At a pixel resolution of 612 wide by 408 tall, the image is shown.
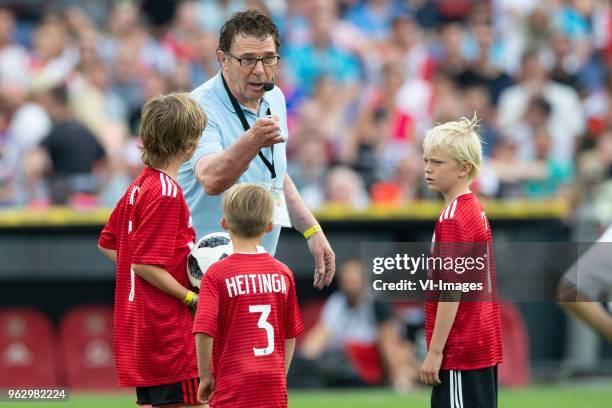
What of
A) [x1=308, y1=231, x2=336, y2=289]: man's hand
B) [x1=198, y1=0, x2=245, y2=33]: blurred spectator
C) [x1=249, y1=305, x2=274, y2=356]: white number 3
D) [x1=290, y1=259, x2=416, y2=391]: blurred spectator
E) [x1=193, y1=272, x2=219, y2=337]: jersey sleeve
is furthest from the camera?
[x1=198, y1=0, x2=245, y2=33]: blurred spectator

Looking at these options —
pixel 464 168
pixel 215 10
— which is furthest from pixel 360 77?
pixel 464 168

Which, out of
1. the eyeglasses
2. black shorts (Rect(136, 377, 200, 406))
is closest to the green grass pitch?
black shorts (Rect(136, 377, 200, 406))

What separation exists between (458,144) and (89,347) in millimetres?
6938

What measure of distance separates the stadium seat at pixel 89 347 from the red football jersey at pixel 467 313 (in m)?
6.63

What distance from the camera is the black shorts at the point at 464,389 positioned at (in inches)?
221

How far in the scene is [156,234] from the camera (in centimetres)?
538

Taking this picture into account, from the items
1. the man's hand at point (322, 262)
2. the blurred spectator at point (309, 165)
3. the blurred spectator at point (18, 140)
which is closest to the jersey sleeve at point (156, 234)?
the man's hand at point (322, 262)

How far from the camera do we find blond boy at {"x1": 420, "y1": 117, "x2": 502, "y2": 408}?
219 inches

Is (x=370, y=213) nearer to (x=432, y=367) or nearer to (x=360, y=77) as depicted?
(x=360, y=77)

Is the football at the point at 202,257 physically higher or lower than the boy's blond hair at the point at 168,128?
lower

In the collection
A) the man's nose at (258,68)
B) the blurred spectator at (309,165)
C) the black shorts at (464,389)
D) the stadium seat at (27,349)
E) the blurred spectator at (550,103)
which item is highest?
the blurred spectator at (550,103)

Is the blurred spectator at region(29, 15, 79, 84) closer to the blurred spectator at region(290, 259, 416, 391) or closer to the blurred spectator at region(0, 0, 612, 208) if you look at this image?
the blurred spectator at region(0, 0, 612, 208)

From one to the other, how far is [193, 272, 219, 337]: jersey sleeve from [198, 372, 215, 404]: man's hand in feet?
0.63

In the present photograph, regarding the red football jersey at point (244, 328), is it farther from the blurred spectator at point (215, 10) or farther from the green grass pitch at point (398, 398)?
the blurred spectator at point (215, 10)
